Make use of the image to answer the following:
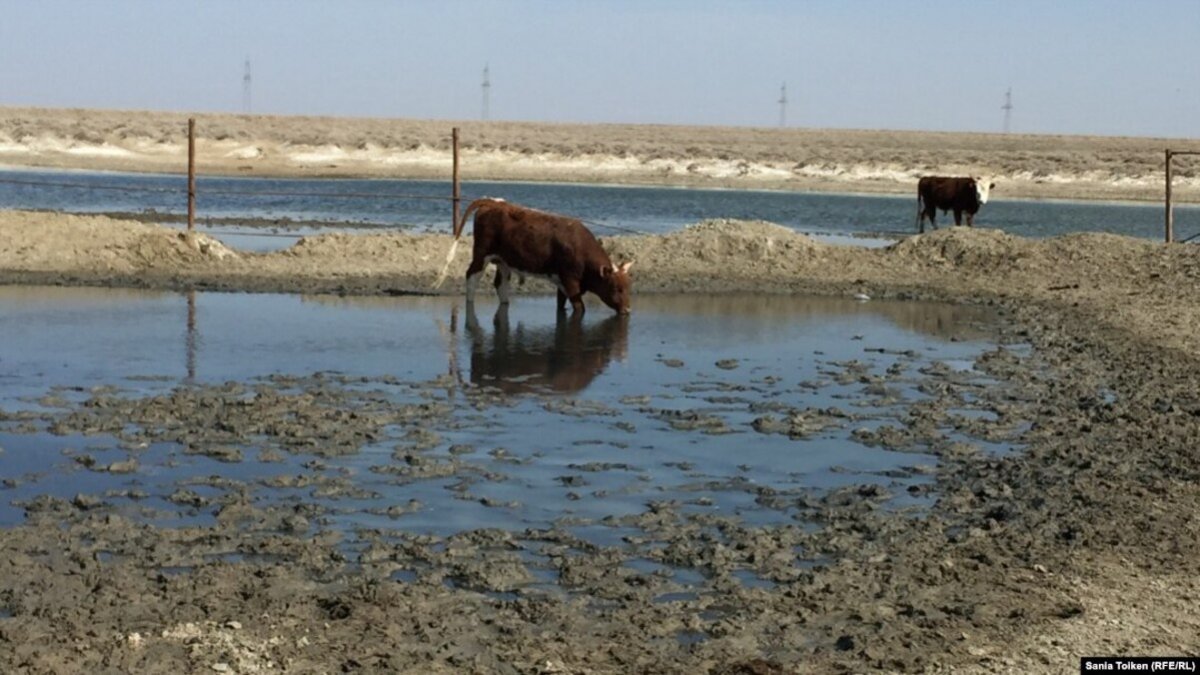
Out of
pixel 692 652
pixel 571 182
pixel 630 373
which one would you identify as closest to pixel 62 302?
pixel 630 373

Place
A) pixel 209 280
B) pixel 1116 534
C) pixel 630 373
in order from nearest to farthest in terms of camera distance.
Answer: pixel 1116 534, pixel 630 373, pixel 209 280

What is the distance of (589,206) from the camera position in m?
46.2

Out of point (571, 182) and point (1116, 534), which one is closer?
point (1116, 534)

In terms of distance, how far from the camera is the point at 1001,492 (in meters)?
9.00

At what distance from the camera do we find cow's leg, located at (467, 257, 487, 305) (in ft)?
59.3

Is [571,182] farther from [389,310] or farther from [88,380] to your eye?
[88,380]

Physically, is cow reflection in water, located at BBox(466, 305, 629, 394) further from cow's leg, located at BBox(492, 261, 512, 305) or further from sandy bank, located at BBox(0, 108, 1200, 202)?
sandy bank, located at BBox(0, 108, 1200, 202)

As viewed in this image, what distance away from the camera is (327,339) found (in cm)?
1480

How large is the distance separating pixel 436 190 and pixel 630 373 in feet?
145

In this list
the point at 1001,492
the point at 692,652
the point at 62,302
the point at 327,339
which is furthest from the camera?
the point at 62,302

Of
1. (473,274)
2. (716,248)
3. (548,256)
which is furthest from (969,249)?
(473,274)

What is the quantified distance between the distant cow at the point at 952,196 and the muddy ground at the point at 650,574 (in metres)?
21.8

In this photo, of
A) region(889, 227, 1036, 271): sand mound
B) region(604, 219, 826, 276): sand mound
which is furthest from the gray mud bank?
region(889, 227, 1036, 271): sand mound

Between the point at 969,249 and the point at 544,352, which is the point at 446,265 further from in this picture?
the point at 969,249
